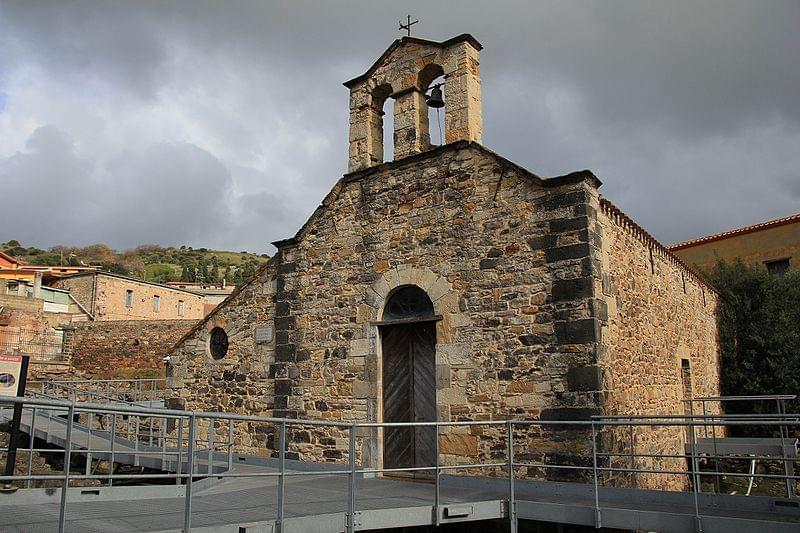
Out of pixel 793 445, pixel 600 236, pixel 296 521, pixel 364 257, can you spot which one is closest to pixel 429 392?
pixel 364 257

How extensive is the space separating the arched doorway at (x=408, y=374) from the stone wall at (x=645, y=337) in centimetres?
279

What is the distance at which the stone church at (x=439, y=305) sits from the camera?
9.40m

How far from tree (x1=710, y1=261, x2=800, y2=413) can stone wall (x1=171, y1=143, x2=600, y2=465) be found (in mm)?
10986

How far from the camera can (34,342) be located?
30719mm

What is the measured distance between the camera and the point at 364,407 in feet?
36.3

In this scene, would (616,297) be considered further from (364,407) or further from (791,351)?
(791,351)

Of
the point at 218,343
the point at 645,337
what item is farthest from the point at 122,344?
the point at 645,337

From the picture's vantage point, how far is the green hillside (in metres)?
65.4

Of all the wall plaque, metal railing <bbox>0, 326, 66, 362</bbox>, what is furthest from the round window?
metal railing <bbox>0, 326, 66, 362</bbox>

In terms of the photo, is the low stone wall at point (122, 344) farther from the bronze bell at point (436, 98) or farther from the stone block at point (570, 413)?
the stone block at point (570, 413)

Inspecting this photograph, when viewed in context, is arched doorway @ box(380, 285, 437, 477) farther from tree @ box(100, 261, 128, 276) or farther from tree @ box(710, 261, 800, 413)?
tree @ box(100, 261, 128, 276)

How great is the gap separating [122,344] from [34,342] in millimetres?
4172

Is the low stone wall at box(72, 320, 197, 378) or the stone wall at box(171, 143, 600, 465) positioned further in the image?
the low stone wall at box(72, 320, 197, 378)

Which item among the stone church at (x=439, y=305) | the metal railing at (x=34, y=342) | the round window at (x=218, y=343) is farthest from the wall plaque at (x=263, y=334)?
the metal railing at (x=34, y=342)
